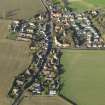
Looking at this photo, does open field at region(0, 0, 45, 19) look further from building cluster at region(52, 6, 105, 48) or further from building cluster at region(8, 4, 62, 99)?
building cluster at region(52, 6, 105, 48)

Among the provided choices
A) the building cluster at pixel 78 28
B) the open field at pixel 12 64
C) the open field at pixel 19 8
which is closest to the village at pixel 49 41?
the building cluster at pixel 78 28

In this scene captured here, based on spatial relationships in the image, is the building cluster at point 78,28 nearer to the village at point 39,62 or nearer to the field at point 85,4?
the village at point 39,62

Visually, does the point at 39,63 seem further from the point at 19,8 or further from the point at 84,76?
the point at 19,8

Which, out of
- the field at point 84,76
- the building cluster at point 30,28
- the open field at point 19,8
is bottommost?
the field at point 84,76

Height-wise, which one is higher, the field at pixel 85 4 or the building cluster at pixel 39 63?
the field at pixel 85 4

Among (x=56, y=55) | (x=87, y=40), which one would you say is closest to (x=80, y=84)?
(x=56, y=55)

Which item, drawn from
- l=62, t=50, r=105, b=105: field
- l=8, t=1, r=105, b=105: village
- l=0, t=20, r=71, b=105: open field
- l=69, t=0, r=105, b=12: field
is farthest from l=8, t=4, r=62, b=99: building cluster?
l=69, t=0, r=105, b=12: field
